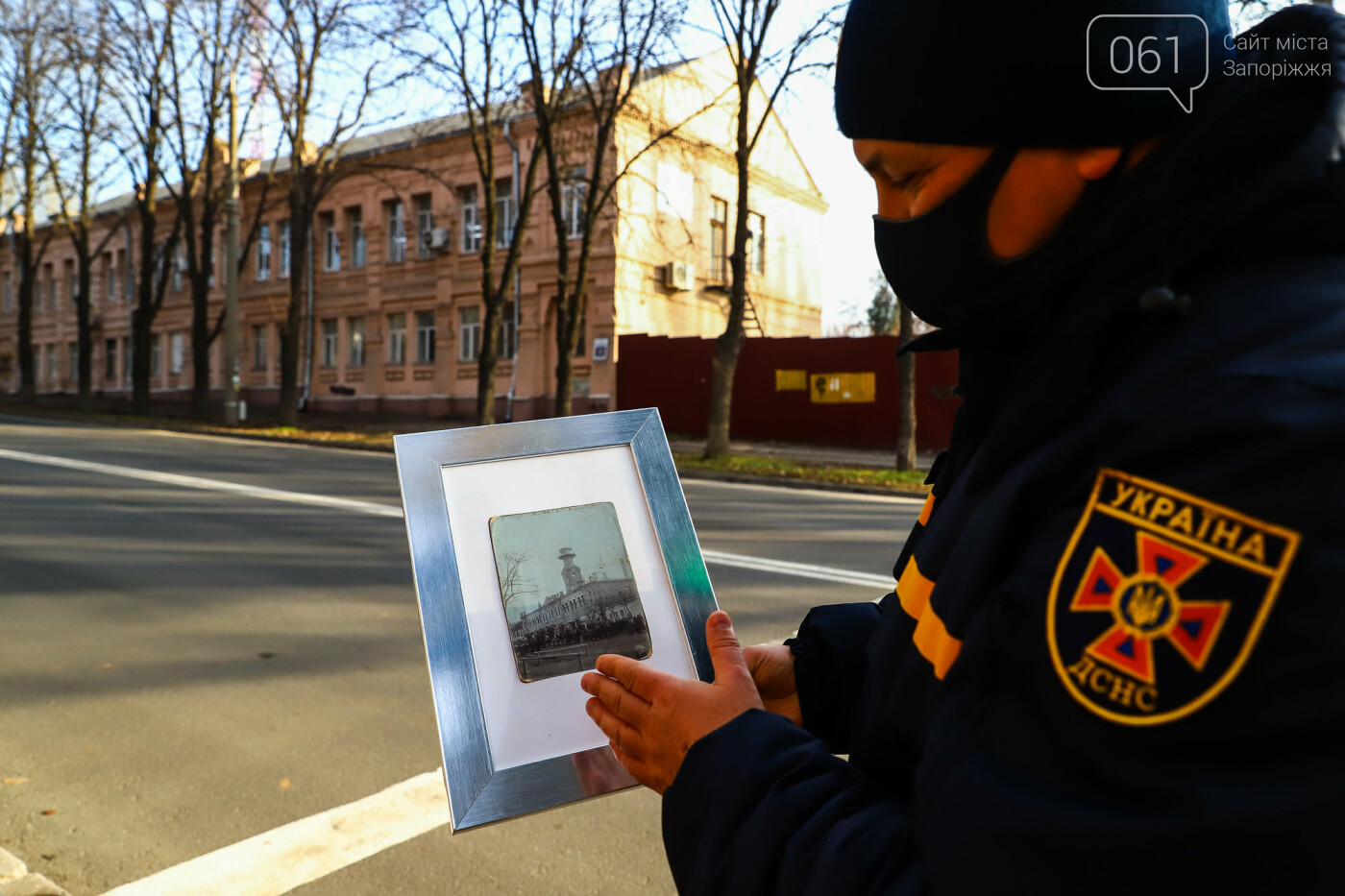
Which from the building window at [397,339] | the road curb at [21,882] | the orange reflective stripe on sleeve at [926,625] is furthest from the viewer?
the building window at [397,339]

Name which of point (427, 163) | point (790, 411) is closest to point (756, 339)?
point (790, 411)

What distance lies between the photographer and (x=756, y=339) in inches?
969

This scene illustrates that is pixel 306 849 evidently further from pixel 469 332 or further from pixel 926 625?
pixel 469 332

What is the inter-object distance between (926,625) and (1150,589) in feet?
0.88

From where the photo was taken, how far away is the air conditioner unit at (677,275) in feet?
95.7

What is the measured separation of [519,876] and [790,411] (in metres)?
21.6

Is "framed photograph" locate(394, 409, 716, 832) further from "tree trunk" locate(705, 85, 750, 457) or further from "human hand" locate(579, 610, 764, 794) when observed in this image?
"tree trunk" locate(705, 85, 750, 457)

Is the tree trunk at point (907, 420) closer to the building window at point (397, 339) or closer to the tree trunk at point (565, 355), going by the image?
the tree trunk at point (565, 355)

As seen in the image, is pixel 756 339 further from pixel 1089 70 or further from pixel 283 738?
pixel 1089 70

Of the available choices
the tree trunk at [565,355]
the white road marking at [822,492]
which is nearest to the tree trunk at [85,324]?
the tree trunk at [565,355]

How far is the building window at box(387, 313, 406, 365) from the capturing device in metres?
33.2

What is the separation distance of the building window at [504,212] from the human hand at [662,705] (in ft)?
97.4

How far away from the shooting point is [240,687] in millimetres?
4637

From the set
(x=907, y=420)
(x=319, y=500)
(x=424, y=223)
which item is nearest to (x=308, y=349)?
(x=424, y=223)
